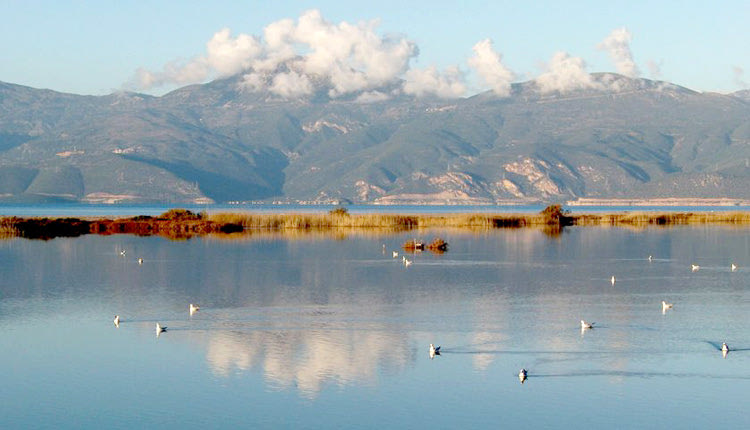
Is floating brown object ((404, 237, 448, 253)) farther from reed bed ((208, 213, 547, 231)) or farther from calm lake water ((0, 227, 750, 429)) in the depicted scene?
reed bed ((208, 213, 547, 231))

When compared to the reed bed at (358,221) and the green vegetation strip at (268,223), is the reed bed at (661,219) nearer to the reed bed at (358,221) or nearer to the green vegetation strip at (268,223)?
the green vegetation strip at (268,223)

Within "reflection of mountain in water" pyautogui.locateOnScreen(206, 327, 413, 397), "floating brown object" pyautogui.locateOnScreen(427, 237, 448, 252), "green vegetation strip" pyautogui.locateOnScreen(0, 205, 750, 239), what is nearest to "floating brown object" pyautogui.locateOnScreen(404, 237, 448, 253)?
"floating brown object" pyautogui.locateOnScreen(427, 237, 448, 252)

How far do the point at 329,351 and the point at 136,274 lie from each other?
26.4 metres

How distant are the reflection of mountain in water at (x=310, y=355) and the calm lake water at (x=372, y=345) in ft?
0.33

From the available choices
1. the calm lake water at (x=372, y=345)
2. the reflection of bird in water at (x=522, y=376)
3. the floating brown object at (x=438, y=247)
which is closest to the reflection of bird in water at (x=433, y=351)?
the calm lake water at (x=372, y=345)

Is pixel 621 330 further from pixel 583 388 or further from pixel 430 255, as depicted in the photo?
pixel 430 255

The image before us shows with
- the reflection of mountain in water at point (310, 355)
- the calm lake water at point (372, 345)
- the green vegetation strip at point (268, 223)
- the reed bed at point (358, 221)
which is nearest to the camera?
the calm lake water at point (372, 345)

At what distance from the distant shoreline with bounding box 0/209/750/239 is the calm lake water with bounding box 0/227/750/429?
41332mm

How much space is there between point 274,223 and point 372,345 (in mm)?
75425

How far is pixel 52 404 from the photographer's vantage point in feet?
86.1

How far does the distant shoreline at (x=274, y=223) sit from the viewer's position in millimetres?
102000

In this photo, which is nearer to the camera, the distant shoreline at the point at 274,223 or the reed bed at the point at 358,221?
the distant shoreline at the point at 274,223

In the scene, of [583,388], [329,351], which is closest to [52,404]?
[329,351]

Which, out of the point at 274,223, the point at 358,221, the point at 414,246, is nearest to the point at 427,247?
the point at 414,246
